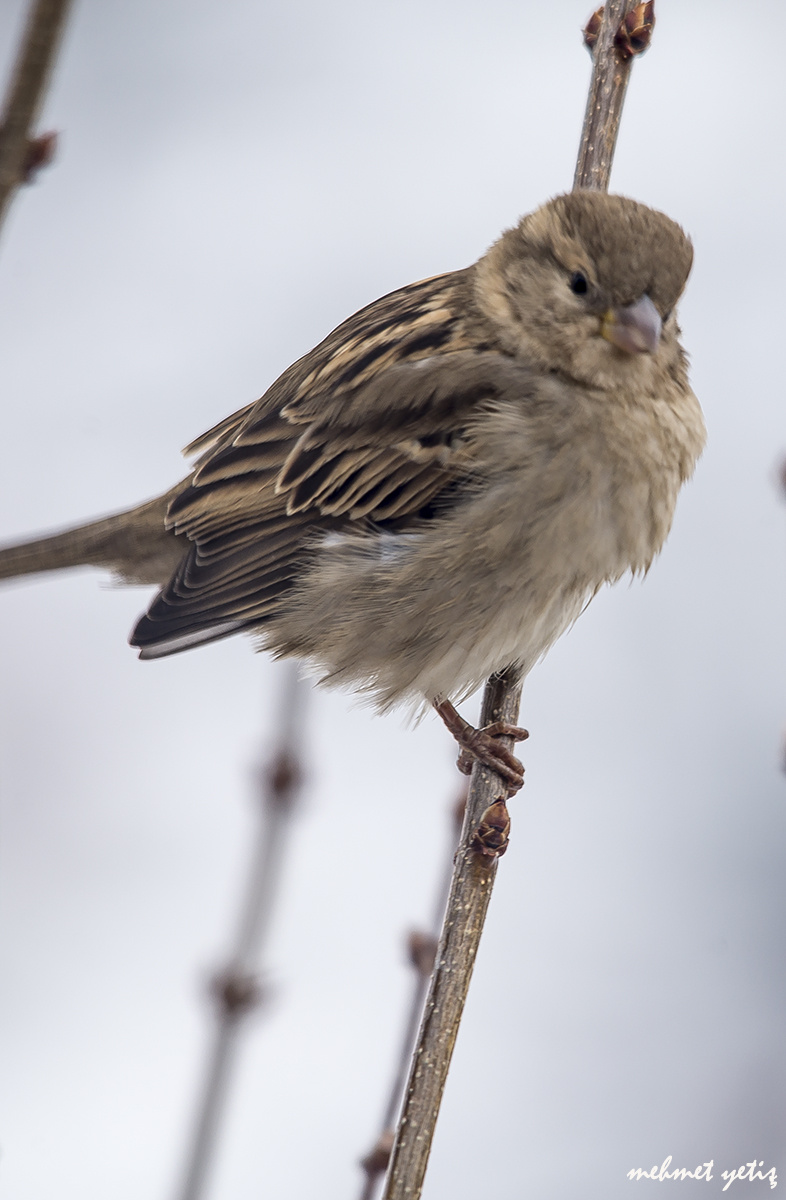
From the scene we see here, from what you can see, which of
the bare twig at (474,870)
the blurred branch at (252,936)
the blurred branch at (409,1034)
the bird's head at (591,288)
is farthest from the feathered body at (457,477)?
the blurred branch at (252,936)

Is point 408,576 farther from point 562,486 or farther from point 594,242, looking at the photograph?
point 594,242

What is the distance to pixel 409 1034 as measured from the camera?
206 cm

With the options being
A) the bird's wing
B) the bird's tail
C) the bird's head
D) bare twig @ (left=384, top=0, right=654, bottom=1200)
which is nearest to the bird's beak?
the bird's head

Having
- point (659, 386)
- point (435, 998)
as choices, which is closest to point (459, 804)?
point (435, 998)

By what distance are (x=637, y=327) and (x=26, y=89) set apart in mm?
1961

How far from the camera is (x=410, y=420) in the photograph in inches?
121

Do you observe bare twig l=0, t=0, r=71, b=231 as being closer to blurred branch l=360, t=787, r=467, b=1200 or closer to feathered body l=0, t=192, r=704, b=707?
blurred branch l=360, t=787, r=467, b=1200

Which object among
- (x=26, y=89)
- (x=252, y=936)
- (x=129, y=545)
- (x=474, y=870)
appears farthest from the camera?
(x=129, y=545)

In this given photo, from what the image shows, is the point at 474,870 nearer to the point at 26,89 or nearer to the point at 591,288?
the point at 591,288

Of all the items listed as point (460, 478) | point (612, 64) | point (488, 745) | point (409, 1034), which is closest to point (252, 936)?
point (409, 1034)

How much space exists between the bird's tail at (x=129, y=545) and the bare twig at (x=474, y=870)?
100cm

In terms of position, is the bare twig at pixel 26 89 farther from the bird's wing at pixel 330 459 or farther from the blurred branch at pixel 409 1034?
the bird's wing at pixel 330 459

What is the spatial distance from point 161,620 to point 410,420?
81 centimetres

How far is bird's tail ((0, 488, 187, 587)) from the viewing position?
335cm
